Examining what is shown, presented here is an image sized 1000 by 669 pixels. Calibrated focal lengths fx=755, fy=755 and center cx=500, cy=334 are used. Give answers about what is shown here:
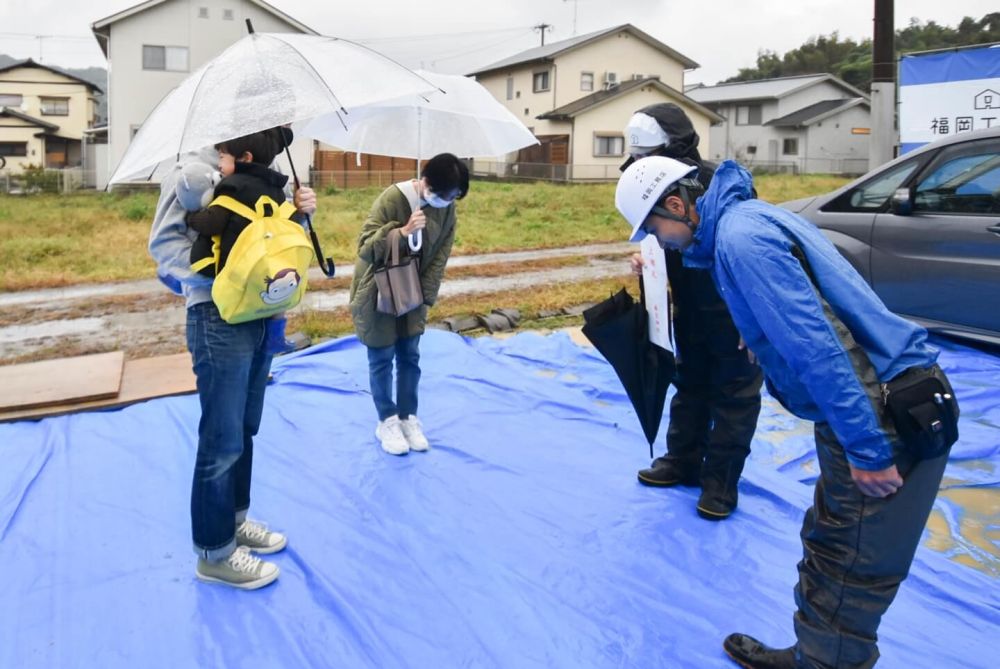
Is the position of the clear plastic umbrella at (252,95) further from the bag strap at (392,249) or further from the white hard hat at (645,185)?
the white hard hat at (645,185)

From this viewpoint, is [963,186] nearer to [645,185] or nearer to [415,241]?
[415,241]

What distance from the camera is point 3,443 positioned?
12.5 ft

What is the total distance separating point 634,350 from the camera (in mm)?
3336

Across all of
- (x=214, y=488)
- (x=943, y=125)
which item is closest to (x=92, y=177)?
(x=943, y=125)

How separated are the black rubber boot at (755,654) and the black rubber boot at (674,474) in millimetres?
1130

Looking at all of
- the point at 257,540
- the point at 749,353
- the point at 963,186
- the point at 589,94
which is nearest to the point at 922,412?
the point at 749,353

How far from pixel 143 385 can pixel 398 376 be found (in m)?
1.82

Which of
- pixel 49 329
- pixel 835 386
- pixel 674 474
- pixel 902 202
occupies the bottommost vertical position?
pixel 674 474

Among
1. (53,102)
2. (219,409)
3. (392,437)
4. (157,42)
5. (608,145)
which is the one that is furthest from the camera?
(53,102)

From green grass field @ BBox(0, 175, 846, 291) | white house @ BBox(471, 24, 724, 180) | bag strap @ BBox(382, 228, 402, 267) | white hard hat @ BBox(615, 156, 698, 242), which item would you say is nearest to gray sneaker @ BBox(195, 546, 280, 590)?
bag strap @ BBox(382, 228, 402, 267)

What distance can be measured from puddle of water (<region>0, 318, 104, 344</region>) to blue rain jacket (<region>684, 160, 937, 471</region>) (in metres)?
6.57

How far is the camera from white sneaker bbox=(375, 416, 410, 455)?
3818 millimetres

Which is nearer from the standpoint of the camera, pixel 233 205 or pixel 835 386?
pixel 835 386

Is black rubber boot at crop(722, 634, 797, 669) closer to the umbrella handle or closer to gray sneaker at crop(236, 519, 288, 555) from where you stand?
gray sneaker at crop(236, 519, 288, 555)
